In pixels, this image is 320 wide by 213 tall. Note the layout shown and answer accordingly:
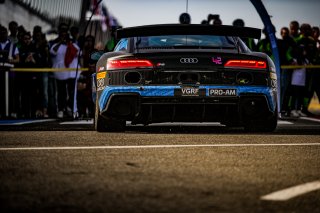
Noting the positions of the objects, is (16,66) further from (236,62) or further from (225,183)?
(225,183)

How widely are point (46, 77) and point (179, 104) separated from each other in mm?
7904

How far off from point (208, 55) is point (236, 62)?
0.36m

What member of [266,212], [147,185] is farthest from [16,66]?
[266,212]

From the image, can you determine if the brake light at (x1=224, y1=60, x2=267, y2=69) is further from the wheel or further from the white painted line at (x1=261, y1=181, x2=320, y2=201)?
the white painted line at (x1=261, y1=181, x2=320, y2=201)

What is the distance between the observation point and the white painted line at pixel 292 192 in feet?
17.6

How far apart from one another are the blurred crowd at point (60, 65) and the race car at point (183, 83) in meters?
6.46

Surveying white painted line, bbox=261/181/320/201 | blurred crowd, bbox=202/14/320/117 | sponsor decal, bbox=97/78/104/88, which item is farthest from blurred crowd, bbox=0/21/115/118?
white painted line, bbox=261/181/320/201

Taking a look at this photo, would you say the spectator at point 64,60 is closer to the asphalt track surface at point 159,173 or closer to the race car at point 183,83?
the race car at point 183,83

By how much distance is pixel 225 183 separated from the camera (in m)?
5.96

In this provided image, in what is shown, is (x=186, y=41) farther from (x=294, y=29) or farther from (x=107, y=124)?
(x=294, y=29)

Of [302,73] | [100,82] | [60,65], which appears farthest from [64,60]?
[100,82]

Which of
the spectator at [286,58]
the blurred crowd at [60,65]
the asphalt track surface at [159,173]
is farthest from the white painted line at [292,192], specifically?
the spectator at [286,58]

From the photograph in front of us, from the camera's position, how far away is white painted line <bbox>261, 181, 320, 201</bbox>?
5.35 m

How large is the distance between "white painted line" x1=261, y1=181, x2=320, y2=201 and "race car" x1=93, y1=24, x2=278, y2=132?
417 centimetres
